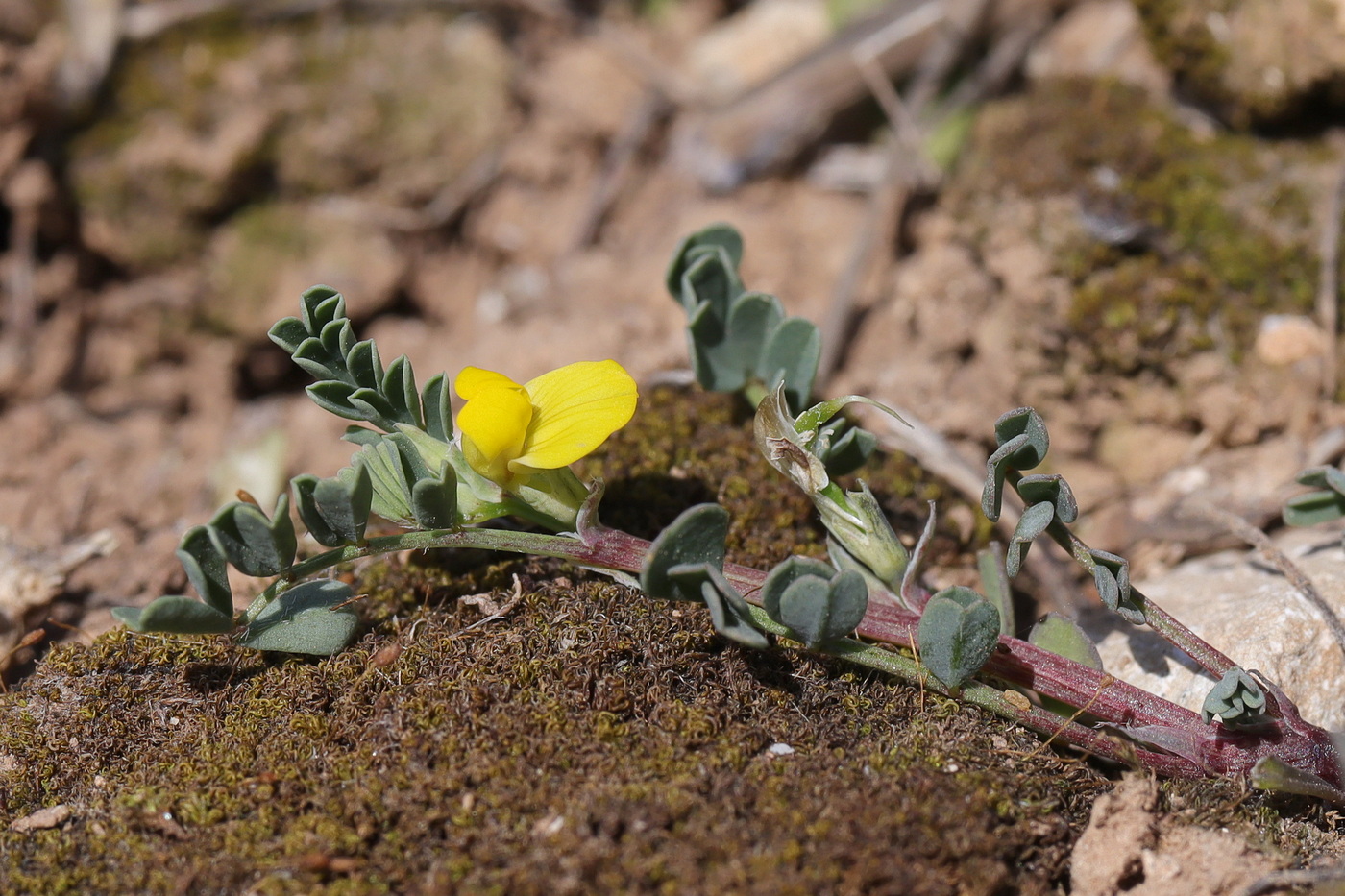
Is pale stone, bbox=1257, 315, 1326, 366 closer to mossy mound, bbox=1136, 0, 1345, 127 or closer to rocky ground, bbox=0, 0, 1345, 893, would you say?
rocky ground, bbox=0, 0, 1345, 893

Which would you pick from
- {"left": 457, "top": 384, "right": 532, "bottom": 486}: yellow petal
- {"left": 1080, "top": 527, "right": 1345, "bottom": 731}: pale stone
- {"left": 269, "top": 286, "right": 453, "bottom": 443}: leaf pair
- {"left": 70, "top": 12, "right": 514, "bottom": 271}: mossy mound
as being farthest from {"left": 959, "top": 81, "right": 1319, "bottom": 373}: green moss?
{"left": 70, "top": 12, "right": 514, "bottom": 271}: mossy mound

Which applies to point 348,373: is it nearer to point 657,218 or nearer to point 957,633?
point 957,633

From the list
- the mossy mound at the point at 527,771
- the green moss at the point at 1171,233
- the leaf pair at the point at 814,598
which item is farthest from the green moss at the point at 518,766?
the green moss at the point at 1171,233

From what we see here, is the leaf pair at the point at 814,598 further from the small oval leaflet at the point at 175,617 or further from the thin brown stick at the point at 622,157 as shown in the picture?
the thin brown stick at the point at 622,157

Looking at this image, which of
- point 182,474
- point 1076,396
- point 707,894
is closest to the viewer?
point 707,894

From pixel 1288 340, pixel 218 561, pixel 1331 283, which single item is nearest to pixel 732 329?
pixel 218 561

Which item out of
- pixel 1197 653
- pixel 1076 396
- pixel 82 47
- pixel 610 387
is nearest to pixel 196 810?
pixel 610 387

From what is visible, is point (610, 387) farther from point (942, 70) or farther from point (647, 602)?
point (942, 70)
